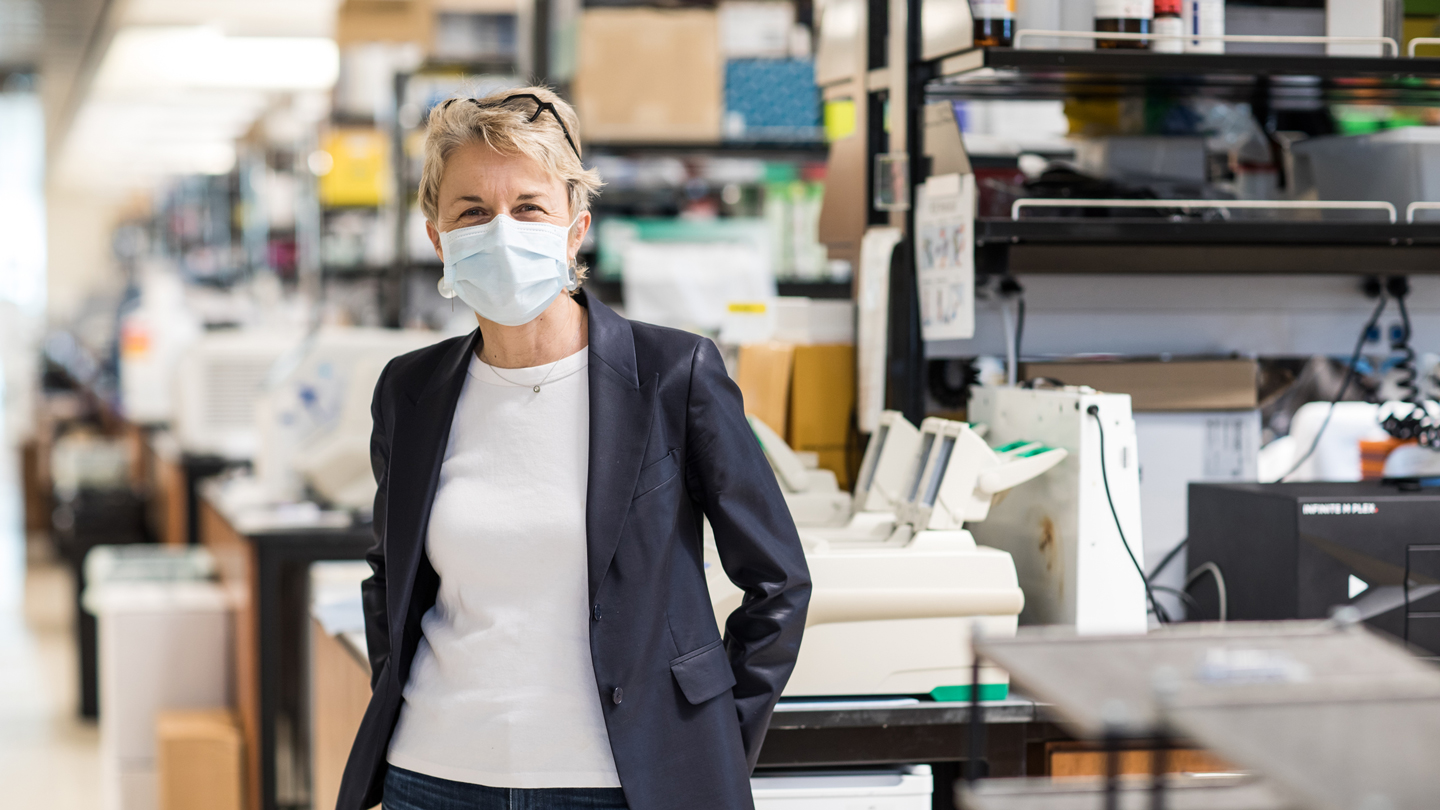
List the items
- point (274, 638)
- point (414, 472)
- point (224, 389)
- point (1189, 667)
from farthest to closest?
1. point (224, 389)
2. point (274, 638)
3. point (414, 472)
4. point (1189, 667)

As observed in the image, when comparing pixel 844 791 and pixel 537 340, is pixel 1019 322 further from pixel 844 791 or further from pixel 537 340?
pixel 537 340

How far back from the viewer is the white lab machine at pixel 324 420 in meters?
4.02

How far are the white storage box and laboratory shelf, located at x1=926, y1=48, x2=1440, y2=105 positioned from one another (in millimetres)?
1173

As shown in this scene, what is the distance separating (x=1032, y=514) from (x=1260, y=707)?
4.81ft

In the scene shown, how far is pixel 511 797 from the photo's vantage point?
1616 mm

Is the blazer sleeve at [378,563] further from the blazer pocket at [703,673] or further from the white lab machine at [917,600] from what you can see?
the white lab machine at [917,600]

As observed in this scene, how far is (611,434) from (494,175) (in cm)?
34

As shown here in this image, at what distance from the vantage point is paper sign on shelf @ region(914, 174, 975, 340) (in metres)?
2.45

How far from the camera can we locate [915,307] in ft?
8.71

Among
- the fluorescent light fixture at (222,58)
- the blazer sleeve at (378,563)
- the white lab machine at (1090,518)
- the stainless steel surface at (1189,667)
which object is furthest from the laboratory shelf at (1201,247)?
the fluorescent light fixture at (222,58)

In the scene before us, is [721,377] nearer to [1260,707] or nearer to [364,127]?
[1260,707]

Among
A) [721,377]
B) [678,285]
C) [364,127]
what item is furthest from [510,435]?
[364,127]

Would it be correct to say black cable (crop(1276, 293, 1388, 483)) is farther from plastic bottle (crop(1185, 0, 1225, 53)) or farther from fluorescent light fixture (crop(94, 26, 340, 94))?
fluorescent light fixture (crop(94, 26, 340, 94))

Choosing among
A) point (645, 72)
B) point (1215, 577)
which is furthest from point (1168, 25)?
point (645, 72)
